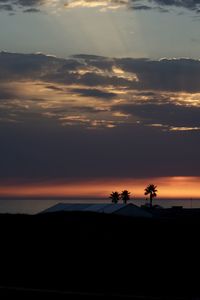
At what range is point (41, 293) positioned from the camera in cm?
899

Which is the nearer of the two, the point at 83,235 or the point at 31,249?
the point at 31,249

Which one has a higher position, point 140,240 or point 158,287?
point 140,240

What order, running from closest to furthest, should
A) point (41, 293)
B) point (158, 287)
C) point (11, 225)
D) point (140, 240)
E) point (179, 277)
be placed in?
point (41, 293) → point (158, 287) → point (179, 277) → point (140, 240) → point (11, 225)

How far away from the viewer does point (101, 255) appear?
29391 millimetres

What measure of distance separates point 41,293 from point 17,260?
1971cm

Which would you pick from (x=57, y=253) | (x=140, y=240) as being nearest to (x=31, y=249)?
(x=57, y=253)

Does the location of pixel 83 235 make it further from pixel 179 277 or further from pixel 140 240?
pixel 179 277

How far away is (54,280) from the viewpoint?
2508 cm

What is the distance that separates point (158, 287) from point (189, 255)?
550cm

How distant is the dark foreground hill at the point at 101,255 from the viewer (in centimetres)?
2469

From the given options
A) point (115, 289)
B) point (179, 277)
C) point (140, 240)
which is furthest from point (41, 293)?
point (140, 240)

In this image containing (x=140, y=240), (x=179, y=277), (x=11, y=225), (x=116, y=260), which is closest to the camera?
(x=179, y=277)

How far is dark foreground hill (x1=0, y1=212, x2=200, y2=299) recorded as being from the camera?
24688mm

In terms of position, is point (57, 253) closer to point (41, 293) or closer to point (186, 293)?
point (186, 293)
